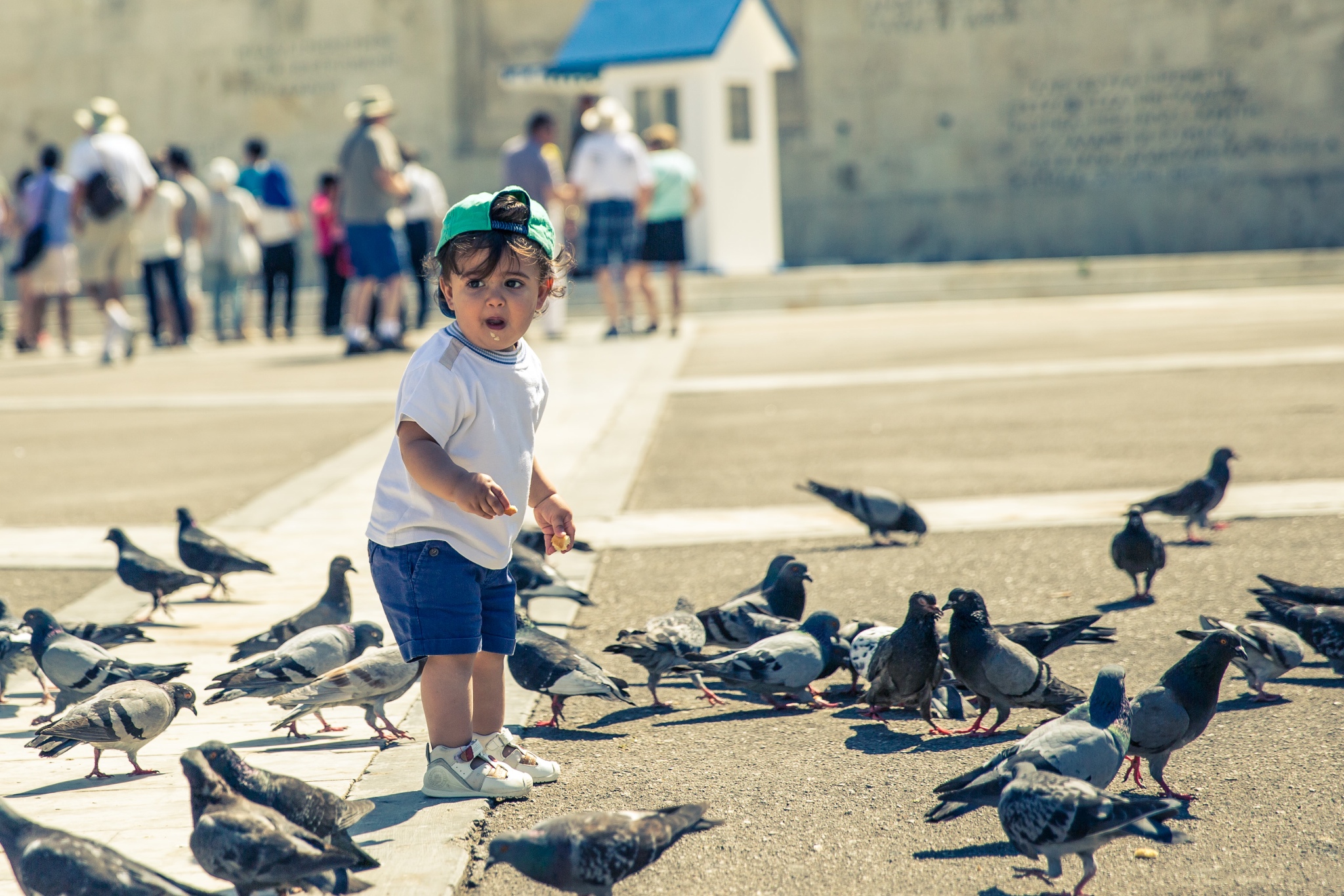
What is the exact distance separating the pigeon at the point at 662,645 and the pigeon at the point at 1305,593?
5.77 ft

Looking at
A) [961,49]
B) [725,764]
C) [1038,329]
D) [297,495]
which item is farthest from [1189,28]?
[725,764]

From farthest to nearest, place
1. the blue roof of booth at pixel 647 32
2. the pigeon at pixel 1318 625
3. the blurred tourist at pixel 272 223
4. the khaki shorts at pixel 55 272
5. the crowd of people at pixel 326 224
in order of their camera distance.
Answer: the blue roof of booth at pixel 647 32
the blurred tourist at pixel 272 223
the khaki shorts at pixel 55 272
the crowd of people at pixel 326 224
the pigeon at pixel 1318 625

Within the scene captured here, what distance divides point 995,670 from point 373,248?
12.3m

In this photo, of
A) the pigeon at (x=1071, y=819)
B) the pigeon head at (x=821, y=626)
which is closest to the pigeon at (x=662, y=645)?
the pigeon head at (x=821, y=626)

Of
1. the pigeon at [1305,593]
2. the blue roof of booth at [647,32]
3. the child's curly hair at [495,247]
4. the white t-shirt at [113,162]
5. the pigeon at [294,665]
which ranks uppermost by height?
the blue roof of booth at [647,32]

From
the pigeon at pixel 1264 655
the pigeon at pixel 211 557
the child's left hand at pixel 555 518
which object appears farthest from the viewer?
the pigeon at pixel 211 557

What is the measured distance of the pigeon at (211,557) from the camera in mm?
5602

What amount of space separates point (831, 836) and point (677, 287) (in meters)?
14.4

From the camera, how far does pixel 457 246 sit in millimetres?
3428

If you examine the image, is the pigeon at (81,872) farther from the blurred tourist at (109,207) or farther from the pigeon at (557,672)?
the blurred tourist at (109,207)

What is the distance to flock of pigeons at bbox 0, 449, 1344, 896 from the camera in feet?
8.90

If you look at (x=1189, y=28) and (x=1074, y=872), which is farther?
(x=1189, y=28)

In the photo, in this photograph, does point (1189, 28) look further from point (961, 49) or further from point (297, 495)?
point (297, 495)

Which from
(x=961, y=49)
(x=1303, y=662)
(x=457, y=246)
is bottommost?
(x=1303, y=662)
